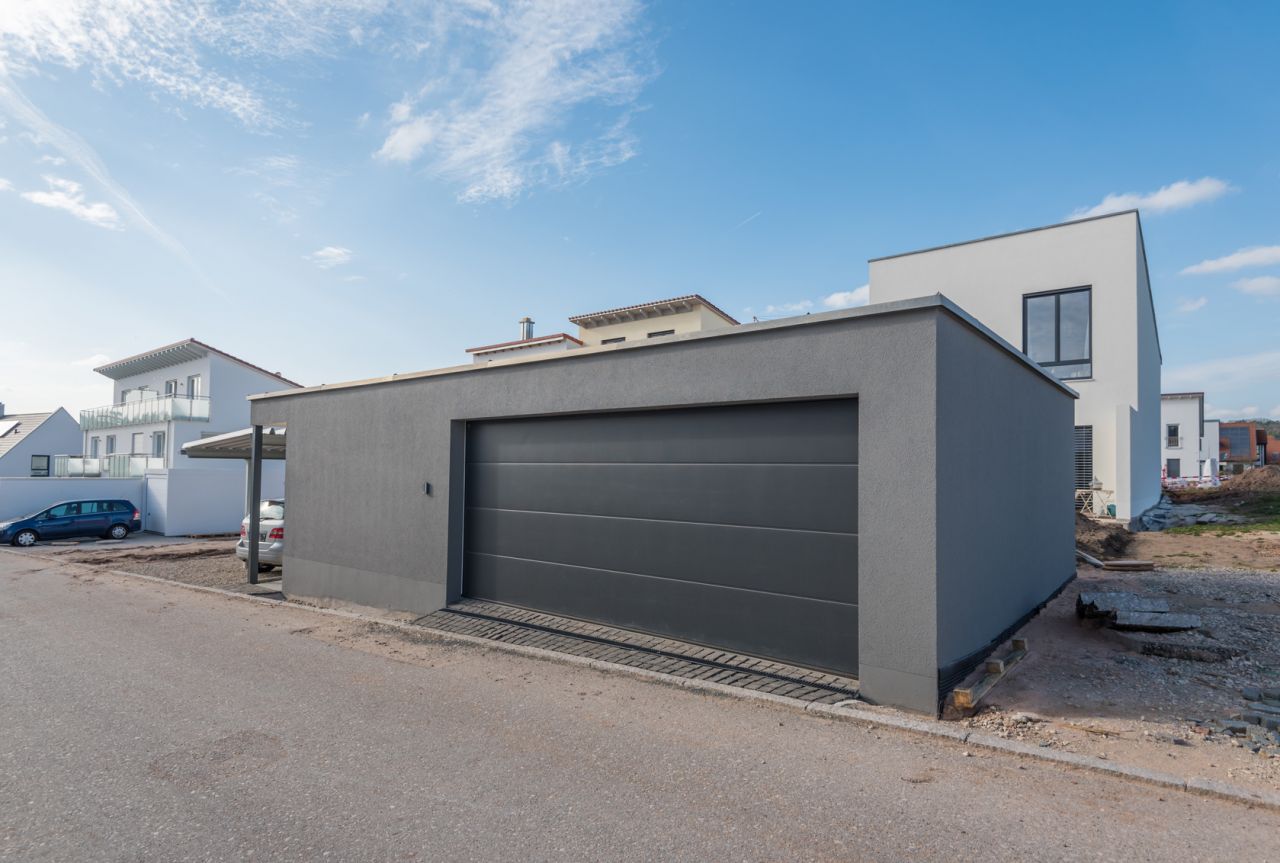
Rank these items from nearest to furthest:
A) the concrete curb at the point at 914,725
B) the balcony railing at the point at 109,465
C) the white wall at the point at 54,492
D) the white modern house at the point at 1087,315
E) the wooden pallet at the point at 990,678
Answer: the concrete curb at the point at 914,725
the wooden pallet at the point at 990,678
the white modern house at the point at 1087,315
the white wall at the point at 54,492
the balcony railing at the point at 109,465

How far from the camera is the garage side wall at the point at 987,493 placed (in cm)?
538

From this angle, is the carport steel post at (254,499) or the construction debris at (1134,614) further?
the carport steel post at (254,499)

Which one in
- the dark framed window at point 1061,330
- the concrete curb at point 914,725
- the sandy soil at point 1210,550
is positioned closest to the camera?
the concrete curb at point 914,725

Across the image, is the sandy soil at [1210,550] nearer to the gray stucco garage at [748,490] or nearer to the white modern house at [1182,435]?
the gray stucco garage at [748,490]

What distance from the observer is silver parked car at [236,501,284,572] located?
12664mm

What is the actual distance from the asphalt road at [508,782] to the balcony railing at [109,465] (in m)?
25.7

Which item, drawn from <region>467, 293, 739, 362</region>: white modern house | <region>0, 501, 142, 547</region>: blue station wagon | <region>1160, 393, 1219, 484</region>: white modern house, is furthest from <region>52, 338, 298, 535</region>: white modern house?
<region>1160, 393, 1219, 484</region>: white modern house

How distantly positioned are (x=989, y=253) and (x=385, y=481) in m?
18.7

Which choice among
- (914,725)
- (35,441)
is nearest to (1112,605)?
(914,725)

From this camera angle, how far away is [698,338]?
6535mm

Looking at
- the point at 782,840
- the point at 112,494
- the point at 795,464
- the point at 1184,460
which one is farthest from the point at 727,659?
the point at 1184,460

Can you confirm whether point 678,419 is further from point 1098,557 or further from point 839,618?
point 1098,557

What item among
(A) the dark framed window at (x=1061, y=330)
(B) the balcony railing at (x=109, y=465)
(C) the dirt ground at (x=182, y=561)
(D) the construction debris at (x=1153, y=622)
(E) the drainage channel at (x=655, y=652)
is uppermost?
(A) the dark framed window at (x=1061, y=330)

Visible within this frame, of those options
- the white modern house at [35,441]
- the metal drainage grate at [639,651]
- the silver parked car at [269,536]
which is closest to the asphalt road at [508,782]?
the metal drainage grate at [639,651]
